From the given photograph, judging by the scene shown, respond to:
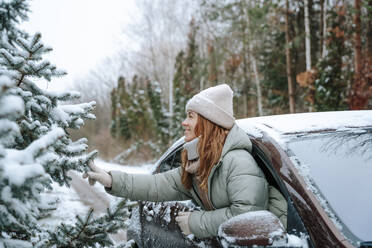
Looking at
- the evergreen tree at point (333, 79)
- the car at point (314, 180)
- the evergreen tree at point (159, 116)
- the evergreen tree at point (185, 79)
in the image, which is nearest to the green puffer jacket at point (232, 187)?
the car at point (314, 180)

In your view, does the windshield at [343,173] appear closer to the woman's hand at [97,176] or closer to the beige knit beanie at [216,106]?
the beige knit beanie at [216,106]

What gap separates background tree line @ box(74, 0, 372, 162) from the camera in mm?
10961

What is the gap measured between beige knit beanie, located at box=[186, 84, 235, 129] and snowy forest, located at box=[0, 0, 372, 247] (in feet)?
2.13

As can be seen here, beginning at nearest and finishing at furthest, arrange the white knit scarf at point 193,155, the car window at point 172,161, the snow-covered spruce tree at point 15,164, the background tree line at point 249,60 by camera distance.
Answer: the snow-covered spruce tree at point 15,164
the white knit scarf at point 193,155
the car window at point 172,161
the background tree line at point 249,60

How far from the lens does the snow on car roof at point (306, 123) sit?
Result: 183 centimetres

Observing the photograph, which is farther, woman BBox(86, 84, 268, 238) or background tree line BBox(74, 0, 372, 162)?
background tree line BBox(74, 0, 372, 162)

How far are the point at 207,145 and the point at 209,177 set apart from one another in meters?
0.21

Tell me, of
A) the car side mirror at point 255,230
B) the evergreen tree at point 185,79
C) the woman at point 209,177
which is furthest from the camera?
the evergreen tree at point 185,79

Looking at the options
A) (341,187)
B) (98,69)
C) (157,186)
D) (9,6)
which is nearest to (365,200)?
(341,187)

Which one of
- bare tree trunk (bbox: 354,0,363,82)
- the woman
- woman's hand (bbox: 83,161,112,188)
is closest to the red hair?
the woman

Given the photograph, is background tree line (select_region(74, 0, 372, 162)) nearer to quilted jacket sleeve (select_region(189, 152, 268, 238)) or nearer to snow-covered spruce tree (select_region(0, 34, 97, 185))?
quilted jacket sleeve (select_region(189, 152, 268, 238))

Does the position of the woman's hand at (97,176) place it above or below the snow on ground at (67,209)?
above

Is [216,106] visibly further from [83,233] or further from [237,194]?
[83,233]

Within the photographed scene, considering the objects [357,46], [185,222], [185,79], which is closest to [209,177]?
[185,222]
